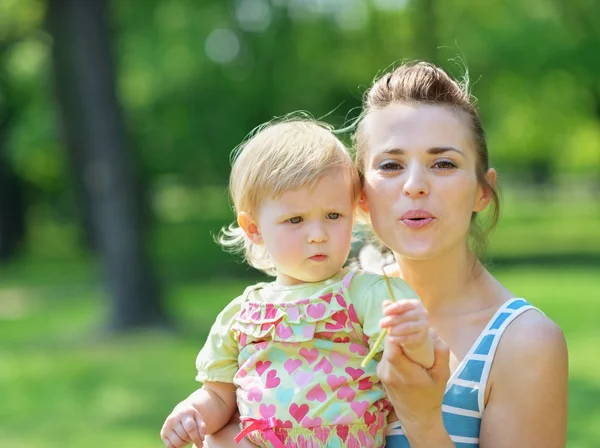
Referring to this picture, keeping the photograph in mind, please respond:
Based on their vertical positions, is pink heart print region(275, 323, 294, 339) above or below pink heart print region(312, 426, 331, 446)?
above

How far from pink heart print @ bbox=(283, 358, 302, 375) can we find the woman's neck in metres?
0.43

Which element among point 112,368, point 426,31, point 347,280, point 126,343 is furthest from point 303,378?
point 426,31

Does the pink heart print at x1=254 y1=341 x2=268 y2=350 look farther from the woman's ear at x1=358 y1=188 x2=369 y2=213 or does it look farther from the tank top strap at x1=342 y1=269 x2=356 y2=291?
the woman's ear at x1=358 y1=188 x2=369 y2=213

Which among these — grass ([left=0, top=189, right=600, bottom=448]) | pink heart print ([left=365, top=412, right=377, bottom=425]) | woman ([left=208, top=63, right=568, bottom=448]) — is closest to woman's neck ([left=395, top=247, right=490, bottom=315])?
woman ([left=208, top=63, right=568, bottom=448])

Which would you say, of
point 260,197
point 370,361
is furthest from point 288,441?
point 260,197

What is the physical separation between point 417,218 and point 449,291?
29cm

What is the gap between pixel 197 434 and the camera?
107 inches

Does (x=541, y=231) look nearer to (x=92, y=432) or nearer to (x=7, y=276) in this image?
(x=7, y=276)

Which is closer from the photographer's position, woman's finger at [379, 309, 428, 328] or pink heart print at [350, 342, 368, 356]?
woman's finger at [379, 309, 428, 328]

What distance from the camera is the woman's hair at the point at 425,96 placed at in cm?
269

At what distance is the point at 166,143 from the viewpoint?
21969 millimetres

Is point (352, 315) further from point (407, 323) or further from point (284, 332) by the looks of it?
point (407, 323)

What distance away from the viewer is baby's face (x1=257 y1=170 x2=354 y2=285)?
260 cm

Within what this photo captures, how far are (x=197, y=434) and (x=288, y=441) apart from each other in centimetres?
30
